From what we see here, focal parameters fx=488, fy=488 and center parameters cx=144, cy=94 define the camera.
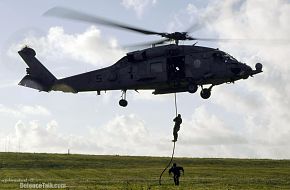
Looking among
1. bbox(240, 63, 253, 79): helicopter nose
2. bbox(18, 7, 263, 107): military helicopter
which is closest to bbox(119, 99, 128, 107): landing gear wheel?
bbox(18, 7, 263, 107): military helicopter

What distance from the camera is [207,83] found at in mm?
32000

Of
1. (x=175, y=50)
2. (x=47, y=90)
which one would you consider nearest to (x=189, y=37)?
(x=175, y=50)

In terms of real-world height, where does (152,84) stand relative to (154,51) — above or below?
below

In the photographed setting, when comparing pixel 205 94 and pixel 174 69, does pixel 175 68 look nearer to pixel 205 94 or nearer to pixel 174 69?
pixel 174 69

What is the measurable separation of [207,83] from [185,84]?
61.9 inches

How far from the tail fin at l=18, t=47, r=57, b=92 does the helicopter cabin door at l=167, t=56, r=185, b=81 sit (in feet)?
38.1

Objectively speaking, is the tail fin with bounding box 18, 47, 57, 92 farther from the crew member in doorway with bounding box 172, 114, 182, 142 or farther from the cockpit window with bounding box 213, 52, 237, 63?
the crew member in doorway with bounding box 172, 114, 182, 142

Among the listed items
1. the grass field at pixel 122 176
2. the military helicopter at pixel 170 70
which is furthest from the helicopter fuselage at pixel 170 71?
the grass field at pixel 122 176

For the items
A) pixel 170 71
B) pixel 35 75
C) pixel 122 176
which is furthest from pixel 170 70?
pixel 122 176

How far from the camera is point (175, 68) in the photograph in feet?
106

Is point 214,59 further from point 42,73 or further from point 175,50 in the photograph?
point 42,73

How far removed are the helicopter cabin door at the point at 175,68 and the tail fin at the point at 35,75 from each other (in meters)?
11.6

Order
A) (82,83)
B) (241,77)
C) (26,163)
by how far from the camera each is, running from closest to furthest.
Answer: (241,77), (82,83), (26,163)

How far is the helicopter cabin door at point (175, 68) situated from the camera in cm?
3196
